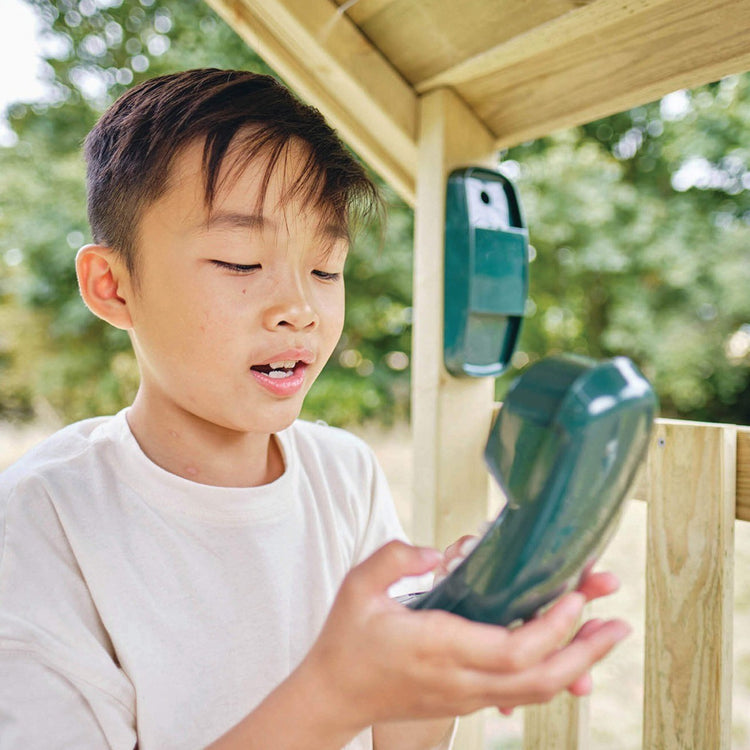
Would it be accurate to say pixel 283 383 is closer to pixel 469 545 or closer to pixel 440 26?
pixel 469 545

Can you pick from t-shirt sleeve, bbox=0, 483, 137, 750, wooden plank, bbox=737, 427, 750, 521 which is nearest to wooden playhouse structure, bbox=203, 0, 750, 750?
wooden plank, bbox=737, 427, 750, 521

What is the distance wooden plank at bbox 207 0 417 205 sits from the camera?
1024 mm

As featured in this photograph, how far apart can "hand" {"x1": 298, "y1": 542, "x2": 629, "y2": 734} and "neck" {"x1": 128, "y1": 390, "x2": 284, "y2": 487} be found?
0.37 m

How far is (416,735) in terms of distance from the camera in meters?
0.85

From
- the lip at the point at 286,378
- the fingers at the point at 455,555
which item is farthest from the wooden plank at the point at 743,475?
the lip at the point at 286,378

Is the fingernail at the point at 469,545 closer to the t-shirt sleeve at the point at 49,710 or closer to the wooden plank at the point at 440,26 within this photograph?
the t-shirt sleeve at the point at 49,710

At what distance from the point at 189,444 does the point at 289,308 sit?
0.77ft

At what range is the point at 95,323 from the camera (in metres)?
5.07

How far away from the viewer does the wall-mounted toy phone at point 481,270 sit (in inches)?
43.4

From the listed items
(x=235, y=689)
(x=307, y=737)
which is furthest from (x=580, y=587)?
(x=235, y=689)

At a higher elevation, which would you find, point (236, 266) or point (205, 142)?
point (205, 142)

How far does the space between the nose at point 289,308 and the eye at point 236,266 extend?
0.10 ft

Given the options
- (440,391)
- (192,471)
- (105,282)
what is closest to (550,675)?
(192,471)

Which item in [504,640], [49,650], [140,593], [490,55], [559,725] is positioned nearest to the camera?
[504,640]
